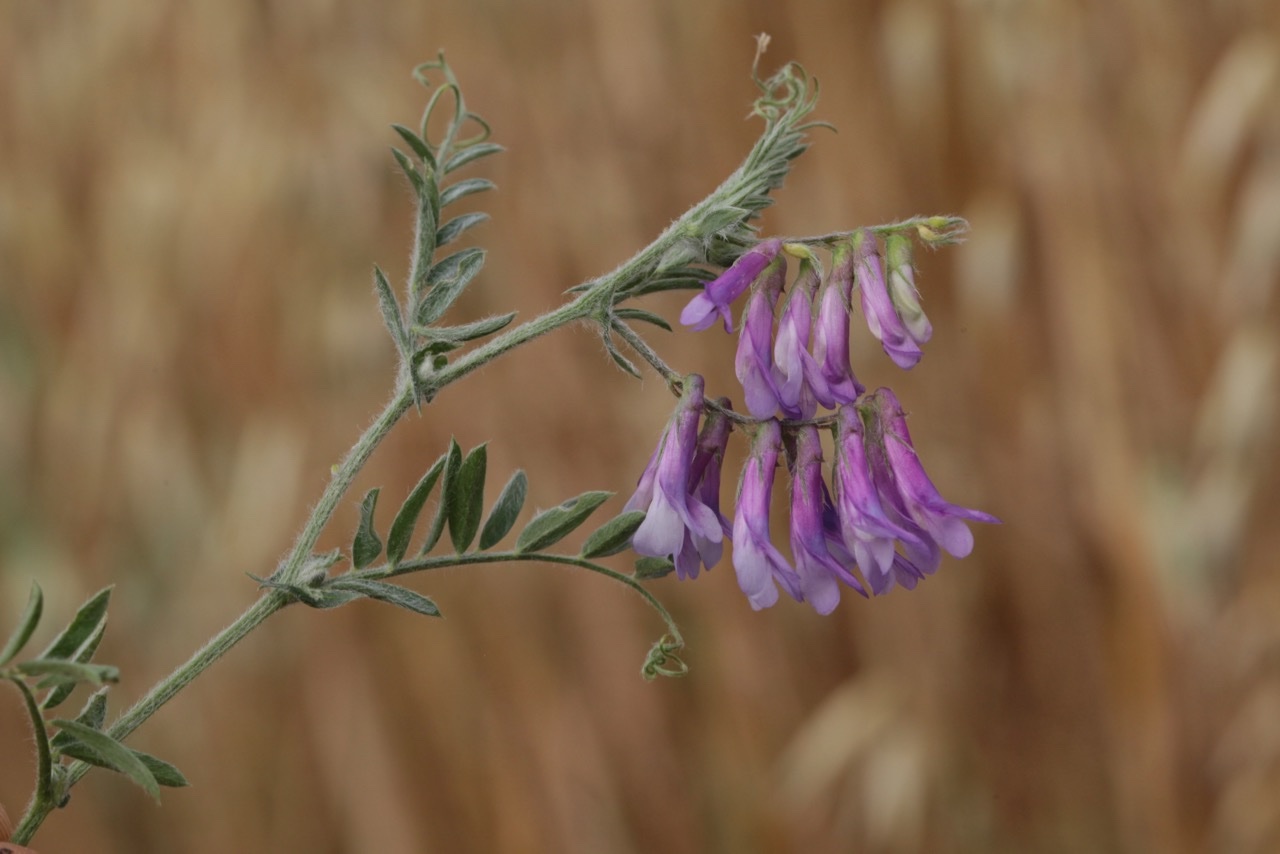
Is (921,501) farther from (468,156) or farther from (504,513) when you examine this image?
(468,156)

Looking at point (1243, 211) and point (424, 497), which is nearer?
point (424, 497)

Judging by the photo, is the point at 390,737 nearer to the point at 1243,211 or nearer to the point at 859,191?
the point at 859,191

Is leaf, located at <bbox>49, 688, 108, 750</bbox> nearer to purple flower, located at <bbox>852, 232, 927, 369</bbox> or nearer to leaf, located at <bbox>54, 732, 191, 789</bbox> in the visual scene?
leaf, located at <bbox>54, 732, 191, 789</bbox>

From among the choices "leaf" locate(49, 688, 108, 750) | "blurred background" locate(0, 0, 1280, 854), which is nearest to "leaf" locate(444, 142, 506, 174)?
"leaf" locate(49, 688, 108, 750)

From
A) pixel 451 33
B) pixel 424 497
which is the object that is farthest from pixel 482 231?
pixel 424 497

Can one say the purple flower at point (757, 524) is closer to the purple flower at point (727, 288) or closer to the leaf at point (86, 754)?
the purple flower at point (727, 288)

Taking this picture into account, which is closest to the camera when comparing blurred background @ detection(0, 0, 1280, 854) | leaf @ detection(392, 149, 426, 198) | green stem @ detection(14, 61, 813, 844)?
green stem @ detection(14, 61, 813, 844)

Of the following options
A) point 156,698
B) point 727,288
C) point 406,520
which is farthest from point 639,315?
point 156,698
